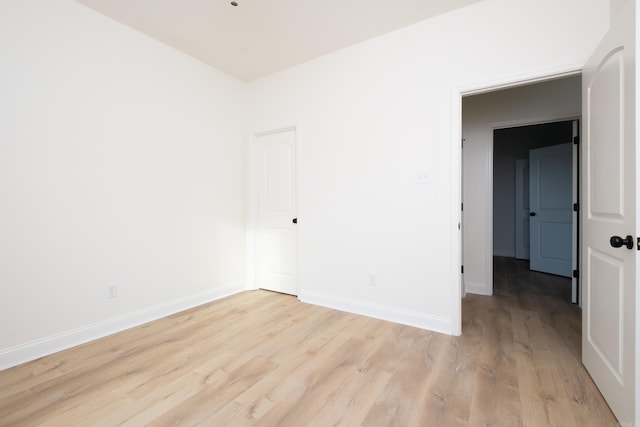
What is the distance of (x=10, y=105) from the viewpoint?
2.05 meters

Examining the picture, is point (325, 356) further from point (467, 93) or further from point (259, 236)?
point (467, 93)

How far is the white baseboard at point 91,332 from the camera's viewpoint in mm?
2057

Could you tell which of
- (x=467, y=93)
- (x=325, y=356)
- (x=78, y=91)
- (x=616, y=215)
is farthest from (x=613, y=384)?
(x=78, y=91)

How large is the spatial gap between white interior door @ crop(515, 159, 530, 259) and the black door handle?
16.8 feet

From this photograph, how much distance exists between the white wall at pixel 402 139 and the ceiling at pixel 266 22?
170 millimetres

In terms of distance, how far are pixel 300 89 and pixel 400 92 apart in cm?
120

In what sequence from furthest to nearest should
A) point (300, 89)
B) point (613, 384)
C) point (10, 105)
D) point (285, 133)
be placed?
point (285, 133)
point (300, 89)
point (10, 105)
point (613, 384)

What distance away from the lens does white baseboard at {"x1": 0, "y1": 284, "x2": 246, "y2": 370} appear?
206 cm

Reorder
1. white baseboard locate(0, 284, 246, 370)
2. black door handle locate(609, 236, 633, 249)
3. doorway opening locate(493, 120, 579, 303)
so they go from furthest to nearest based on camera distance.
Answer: doorway opening locate(493, 120, 579, 303)
white baseboard locate(0, 284, 246, 370)
black door handle locate(609, 236, 633, 249)

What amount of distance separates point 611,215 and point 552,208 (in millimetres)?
3740

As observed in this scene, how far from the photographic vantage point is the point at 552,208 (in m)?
4.64

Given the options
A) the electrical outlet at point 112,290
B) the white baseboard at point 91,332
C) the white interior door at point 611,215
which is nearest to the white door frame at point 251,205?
the white baseboard at point 91,332

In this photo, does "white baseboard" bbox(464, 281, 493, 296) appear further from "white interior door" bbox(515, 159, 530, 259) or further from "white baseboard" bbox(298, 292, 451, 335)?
"white interior door" bbox(515, 159, 530, 259)

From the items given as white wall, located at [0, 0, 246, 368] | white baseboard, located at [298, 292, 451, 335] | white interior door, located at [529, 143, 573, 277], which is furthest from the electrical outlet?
white interior door, located at [529, 143, 573, 277]
